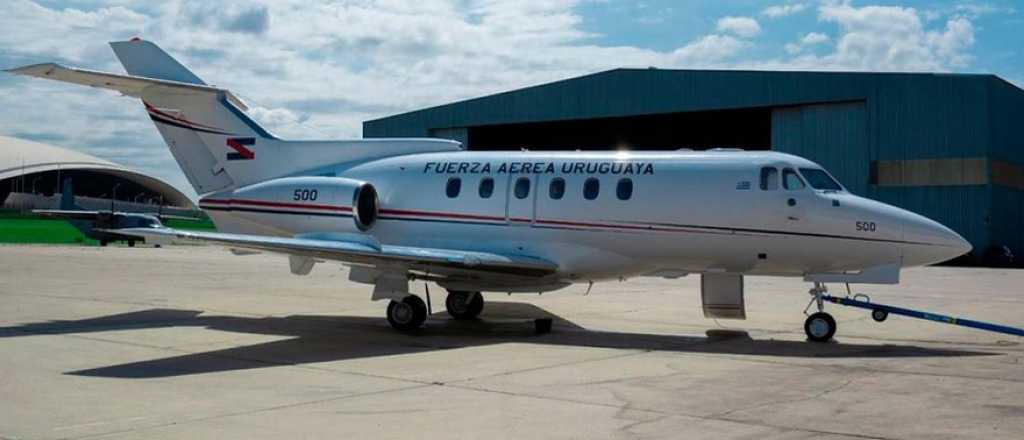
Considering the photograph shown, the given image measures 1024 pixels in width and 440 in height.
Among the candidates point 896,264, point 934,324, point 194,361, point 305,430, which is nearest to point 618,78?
point 934,324

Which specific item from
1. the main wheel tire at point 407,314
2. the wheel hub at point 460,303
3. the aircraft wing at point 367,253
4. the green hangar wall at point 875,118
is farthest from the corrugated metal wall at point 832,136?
the main wheel tire at point 407,314

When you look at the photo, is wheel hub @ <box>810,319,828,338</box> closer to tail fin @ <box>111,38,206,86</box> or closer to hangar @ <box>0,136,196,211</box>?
tail fin @ <box>111,38,206,86</box>

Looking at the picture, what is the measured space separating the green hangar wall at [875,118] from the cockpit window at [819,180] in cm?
3012

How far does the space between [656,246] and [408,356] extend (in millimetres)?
4463

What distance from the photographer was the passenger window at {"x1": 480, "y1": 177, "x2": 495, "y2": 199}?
1622cm

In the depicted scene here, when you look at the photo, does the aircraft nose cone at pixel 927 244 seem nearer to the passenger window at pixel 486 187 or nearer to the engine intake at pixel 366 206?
the passenger window at pixel 486 187

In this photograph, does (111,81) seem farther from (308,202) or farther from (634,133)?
(634,133)

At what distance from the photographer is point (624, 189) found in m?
15.3

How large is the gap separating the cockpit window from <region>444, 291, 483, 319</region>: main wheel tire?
5.95 meters

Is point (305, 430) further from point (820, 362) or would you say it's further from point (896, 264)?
point (896, 264)

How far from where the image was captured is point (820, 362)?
11.8 meters

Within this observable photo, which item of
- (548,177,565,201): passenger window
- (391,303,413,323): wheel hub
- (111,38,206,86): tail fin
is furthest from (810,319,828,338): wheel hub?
(111,38,206,86): tail fin

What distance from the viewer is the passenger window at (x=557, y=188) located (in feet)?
51.5

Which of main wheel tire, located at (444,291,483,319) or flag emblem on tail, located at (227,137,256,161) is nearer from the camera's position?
main wheel tire, located at (444,291,483,319)
